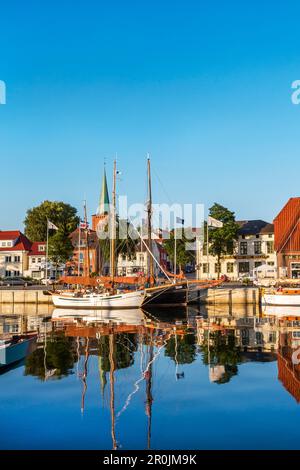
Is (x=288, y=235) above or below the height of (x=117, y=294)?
above

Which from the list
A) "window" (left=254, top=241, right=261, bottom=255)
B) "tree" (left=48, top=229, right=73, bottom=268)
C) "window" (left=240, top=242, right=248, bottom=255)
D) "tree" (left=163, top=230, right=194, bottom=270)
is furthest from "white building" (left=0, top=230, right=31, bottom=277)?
"window" (left=254, top=241, right=261, bottom=255)

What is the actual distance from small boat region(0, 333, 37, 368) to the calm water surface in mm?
336

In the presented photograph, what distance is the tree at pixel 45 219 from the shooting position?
4980 inches

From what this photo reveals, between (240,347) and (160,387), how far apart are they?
10.4m

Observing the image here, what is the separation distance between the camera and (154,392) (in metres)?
19.0

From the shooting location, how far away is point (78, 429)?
578 inches

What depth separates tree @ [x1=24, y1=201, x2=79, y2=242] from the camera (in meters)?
126

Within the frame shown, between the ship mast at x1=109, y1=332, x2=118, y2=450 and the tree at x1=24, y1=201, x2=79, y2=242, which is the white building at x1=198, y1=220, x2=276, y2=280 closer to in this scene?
the tree at x1=24, y1=201, x2=79, y2=242

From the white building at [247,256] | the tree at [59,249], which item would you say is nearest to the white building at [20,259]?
the tree at [59,249]

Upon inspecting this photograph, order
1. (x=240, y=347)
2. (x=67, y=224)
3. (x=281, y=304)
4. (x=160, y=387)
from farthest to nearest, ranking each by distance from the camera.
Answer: (x=67, y=224) < (x=281, y=304) < (x=240, y=347) < (x=160, y=387)

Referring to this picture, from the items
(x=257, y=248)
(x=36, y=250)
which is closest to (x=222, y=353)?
(x=257, y=248)

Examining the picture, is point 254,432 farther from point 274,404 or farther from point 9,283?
point 9,283

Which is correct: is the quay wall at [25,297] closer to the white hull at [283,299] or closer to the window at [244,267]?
the white hull at [283,299]
